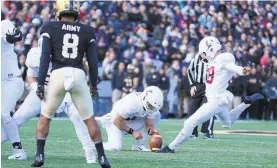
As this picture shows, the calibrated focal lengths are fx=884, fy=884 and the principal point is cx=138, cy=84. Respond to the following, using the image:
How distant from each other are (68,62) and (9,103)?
1.26m

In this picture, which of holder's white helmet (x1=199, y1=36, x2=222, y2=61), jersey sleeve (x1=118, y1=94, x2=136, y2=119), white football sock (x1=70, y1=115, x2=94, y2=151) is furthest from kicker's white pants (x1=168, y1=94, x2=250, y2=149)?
white football sock (x1=70, y1=115, x2=94, y2=151)

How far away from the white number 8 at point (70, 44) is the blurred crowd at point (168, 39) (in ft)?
41.6

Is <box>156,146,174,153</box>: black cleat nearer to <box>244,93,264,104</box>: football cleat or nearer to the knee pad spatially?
the knee pad

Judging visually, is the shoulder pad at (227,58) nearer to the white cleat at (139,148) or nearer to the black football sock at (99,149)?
the white cleat at (139,148)

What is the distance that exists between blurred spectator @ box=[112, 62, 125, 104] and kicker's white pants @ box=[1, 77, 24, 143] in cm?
1289

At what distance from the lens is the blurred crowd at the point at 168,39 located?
912 inches

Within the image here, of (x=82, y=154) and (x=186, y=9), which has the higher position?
(x=186, y=9)

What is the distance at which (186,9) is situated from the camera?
1045 inches

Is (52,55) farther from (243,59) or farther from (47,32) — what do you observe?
(243,59)

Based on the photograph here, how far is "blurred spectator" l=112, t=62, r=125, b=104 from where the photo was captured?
22812 millimetres

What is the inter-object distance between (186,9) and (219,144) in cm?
1376

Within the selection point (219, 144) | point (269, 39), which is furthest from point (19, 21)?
point (219, 144)

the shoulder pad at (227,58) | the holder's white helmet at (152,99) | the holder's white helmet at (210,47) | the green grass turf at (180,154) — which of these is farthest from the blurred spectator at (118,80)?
the holder's white helmet at (152,99)

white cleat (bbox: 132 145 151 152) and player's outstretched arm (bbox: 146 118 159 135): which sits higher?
player's outstretched arm (bbox: 146 118 159 135)
